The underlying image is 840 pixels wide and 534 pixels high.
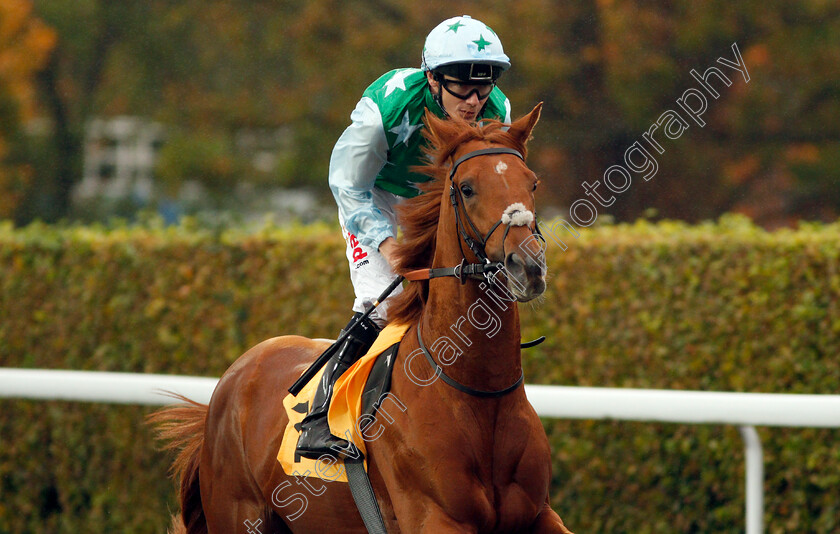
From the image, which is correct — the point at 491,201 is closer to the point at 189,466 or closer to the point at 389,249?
the point at 389,249

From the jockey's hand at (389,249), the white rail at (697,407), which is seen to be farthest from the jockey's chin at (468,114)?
the white rail at (697,407)

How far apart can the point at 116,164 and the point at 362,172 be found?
14010mm

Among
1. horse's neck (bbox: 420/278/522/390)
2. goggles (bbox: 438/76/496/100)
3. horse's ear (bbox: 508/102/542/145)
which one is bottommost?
horse's neck (bbox: 420/278/522/390)

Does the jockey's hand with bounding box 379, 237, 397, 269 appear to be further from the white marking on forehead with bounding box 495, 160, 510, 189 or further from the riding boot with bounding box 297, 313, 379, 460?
the white marking on forehead with bounding box 495, 160, 510, 189

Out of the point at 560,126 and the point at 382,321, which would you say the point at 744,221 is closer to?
the point at 382,321

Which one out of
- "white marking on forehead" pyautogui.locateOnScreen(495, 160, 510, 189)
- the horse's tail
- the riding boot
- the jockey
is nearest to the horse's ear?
"white marking on forehead" pyautogui.locateOnScreen(495, 160, 510, 189)

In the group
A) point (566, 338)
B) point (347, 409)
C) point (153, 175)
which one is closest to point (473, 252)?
point (347, 409)

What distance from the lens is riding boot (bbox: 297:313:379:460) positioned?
3.14 metres

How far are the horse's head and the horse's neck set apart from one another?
0.38ft

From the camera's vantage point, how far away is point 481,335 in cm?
281

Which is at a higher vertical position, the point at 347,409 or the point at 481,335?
the point at 481,335

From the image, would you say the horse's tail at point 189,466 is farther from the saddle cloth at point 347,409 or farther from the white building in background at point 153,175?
the white building in background at point 153,175

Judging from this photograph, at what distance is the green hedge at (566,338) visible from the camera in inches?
200

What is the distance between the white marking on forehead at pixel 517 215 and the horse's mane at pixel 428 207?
321mm
